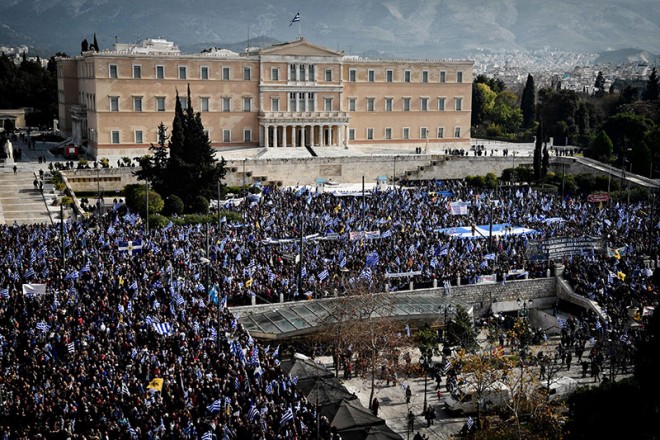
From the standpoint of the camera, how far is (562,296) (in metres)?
38.2

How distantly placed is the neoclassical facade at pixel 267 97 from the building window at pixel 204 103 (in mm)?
83

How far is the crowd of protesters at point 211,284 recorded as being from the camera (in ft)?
68.2

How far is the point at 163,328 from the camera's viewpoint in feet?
82.3

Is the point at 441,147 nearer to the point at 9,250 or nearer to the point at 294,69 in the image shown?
the point at 294,69

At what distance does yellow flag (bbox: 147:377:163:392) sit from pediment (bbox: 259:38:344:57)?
49.2m

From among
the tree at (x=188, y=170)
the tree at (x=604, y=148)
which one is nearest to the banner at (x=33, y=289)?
the tree at (x=188, y=170)

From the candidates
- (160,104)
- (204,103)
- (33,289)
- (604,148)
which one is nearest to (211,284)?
(33,289)

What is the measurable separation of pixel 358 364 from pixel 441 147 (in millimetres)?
49243

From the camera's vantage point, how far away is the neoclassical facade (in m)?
64.5

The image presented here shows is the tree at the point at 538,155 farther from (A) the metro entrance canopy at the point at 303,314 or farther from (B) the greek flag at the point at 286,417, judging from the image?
(B) the greek flag at the point at 286,417

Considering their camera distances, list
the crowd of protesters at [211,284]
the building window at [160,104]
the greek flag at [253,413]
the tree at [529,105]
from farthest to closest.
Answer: the tree at [529,105], the building window at [160,104], the crowd of protesters at [211,284], the greek flag at [253,413]

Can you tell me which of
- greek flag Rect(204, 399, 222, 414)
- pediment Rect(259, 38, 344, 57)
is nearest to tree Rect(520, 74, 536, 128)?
pediment Rect(259, 38, 344, 57)

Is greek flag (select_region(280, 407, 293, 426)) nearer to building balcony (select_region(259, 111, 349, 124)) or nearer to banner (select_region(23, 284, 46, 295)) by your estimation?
banner (select_region(23, 284, 46, 295))

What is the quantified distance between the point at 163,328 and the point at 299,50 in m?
47.1
